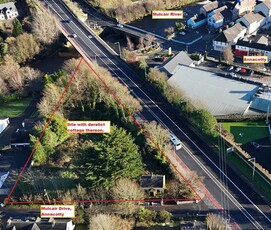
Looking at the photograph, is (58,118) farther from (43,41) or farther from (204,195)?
(43,41)

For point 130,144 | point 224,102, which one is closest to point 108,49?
point 224,102

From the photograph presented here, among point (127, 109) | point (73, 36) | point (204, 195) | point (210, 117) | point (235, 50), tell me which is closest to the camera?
point (204, 195)

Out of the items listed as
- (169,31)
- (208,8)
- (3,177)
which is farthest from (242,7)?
(3,177)

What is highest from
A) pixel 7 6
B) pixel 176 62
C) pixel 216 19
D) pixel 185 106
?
pixel 7 6

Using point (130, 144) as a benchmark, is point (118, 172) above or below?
below

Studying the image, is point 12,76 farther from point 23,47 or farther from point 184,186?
point 184,186

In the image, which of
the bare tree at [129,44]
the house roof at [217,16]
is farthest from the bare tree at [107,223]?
the house roof at [217,16]
